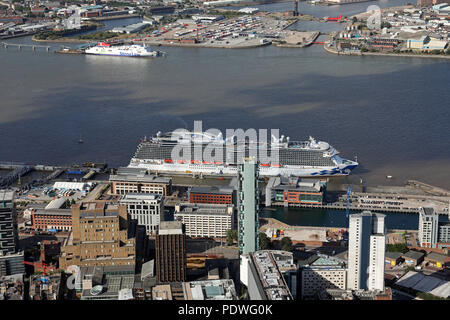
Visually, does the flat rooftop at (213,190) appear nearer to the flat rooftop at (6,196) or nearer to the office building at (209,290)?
the flat rooftop at (6,196)

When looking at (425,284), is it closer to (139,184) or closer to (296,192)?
(296,192)

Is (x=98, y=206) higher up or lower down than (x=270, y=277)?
higher up

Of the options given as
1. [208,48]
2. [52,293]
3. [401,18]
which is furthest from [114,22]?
[52,293]

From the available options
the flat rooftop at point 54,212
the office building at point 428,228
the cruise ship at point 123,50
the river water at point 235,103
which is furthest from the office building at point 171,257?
the cruise ship at point 123,50

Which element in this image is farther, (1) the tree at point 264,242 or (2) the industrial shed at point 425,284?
(1) the tree at point 264,242

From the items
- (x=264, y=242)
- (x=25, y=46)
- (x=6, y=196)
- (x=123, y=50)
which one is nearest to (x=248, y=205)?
(x=264, y=242)

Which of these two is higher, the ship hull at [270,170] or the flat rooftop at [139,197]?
the flat rooftop at [139,197]
